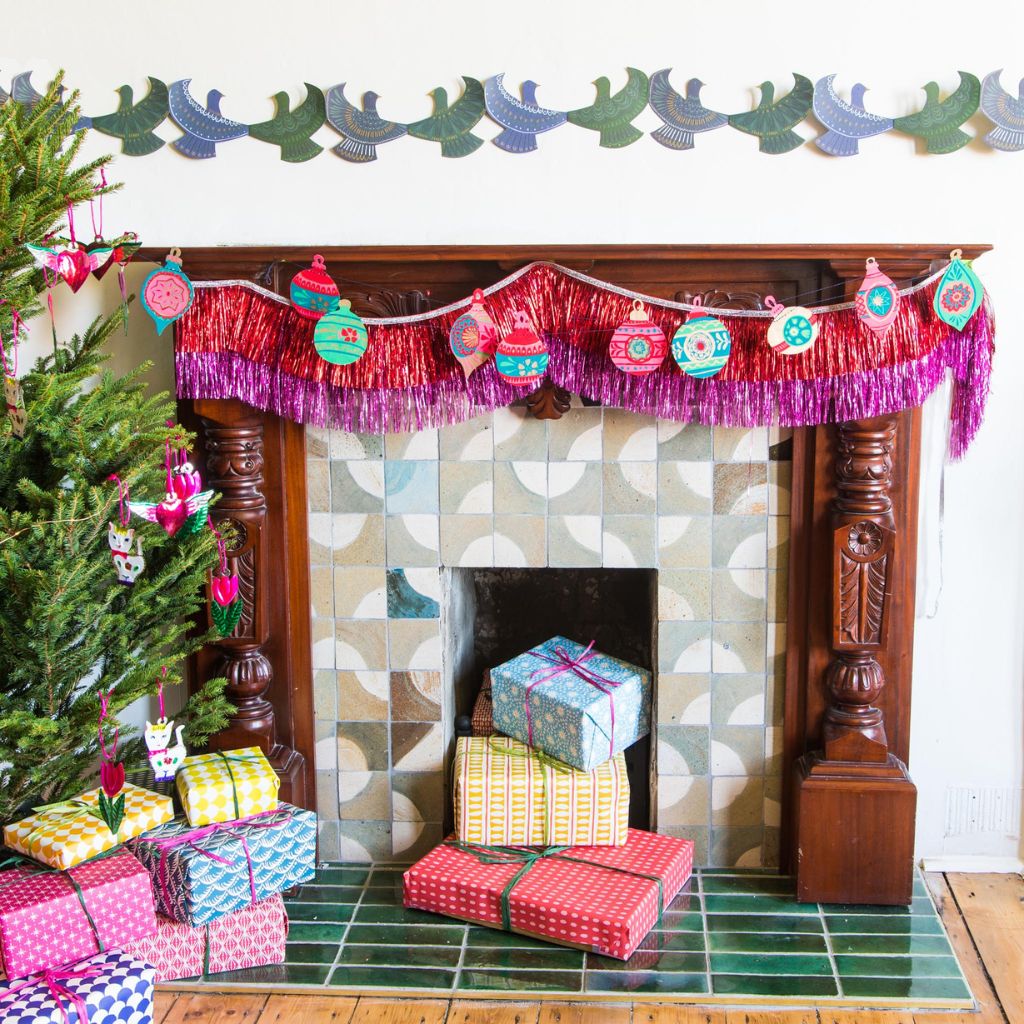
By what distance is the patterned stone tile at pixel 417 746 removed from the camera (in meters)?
2.86

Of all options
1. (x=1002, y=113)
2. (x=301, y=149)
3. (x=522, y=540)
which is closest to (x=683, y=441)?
(x=522, y=540)

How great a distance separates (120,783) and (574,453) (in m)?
1.23

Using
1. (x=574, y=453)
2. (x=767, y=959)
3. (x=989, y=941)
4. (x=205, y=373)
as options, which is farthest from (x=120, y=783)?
(x=989, y=941)

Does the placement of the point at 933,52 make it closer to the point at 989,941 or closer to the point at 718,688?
the point at 718,688

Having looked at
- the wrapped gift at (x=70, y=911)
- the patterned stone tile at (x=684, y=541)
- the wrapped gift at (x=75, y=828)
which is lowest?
the wrapped gift at (x=70, y=911)

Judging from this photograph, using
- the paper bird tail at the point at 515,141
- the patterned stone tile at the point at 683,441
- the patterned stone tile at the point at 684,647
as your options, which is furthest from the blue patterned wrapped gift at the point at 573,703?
the paper bird tail at the point at 515,141

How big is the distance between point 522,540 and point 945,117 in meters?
1.34

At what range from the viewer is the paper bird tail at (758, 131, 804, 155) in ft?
8.47

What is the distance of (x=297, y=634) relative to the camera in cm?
282

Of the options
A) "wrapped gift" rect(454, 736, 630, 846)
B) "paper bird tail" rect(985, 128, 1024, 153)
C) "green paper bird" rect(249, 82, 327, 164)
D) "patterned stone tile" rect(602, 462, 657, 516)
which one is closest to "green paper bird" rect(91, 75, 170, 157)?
"green paper bird" rect(249, 82, 327, 164)

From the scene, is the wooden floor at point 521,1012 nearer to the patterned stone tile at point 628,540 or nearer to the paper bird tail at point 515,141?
the patterned stone tile at point 628,540

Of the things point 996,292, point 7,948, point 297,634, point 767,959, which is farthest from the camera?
point 297,634

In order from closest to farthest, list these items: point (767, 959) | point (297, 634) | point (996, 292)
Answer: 1. point (767, 959)
2. point (996, 292)
3. point (297, 634)

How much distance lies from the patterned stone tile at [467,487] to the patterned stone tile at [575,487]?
147 mm
